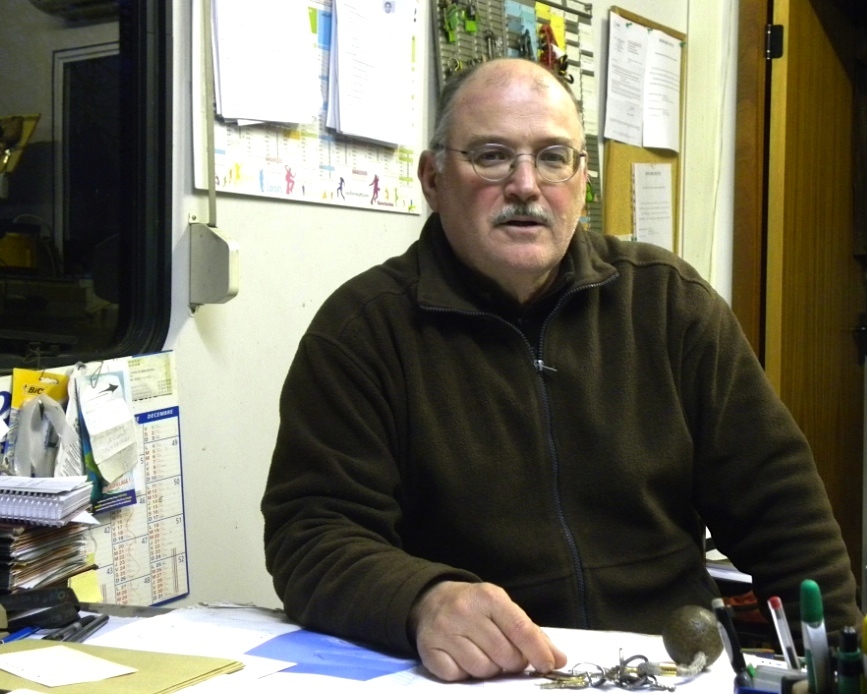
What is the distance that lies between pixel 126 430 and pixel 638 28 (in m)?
2.07

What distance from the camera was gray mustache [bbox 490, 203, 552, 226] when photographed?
56.4 inches

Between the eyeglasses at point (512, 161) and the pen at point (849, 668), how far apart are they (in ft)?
3.05

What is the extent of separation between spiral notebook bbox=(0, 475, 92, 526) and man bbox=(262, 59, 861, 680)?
0.24 m

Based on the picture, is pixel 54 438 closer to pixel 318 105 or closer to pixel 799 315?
pixel 318 105

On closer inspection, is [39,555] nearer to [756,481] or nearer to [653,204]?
[756,481]

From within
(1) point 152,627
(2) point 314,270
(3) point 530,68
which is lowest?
(1) point 152,627

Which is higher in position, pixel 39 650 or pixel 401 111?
pixel 401 111

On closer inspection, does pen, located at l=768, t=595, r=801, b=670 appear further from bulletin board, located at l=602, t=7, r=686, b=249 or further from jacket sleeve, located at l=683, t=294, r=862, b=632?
bulletin board, located at l=602, t=7, r=686, b=249

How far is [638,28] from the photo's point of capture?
9.77 ft

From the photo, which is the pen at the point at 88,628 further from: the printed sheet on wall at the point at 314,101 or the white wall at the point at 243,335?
the printed sheet on wall at the point at 314,101

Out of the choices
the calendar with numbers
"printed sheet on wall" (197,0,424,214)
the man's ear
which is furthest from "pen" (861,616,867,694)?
"printed sheet on wall" (197,0,424,214)

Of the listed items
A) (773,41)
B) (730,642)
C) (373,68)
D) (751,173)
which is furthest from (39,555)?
(773,41)

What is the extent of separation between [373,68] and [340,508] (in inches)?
43.7

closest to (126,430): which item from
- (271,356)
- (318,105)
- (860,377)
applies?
(271,356)
